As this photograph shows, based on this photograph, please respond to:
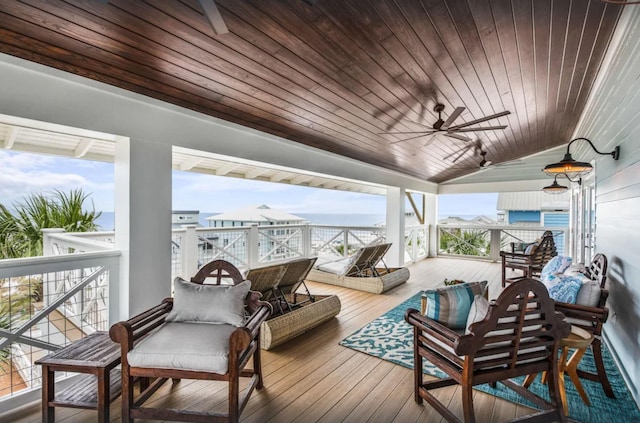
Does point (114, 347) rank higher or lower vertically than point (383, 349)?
higher

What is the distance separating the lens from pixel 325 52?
253 cm

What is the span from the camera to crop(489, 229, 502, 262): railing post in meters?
9.09

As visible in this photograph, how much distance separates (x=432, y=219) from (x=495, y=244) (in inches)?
78.0

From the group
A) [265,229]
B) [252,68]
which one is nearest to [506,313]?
[252,68]

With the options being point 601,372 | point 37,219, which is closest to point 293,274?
point 601,372

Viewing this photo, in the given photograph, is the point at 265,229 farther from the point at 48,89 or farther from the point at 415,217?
the point at 415,217

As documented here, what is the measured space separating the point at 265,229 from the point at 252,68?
14.4 feet

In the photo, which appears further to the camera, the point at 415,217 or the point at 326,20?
the point at 415,217

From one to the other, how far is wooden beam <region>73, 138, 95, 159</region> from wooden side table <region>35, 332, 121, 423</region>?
8.33ft

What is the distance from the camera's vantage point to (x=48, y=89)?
7.59 feet

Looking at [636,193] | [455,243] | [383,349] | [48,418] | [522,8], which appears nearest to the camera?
[48,418]

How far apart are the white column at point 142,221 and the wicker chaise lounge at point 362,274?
3.36 m

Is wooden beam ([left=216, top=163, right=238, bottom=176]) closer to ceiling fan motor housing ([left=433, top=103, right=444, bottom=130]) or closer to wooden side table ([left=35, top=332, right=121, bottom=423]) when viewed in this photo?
ceiling fan motor housing ([left=433, top=103, right=444, bottom=130])

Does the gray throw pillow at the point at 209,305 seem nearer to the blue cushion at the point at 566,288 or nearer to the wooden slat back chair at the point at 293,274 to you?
the wooden slat back chair at the point at 293,274
